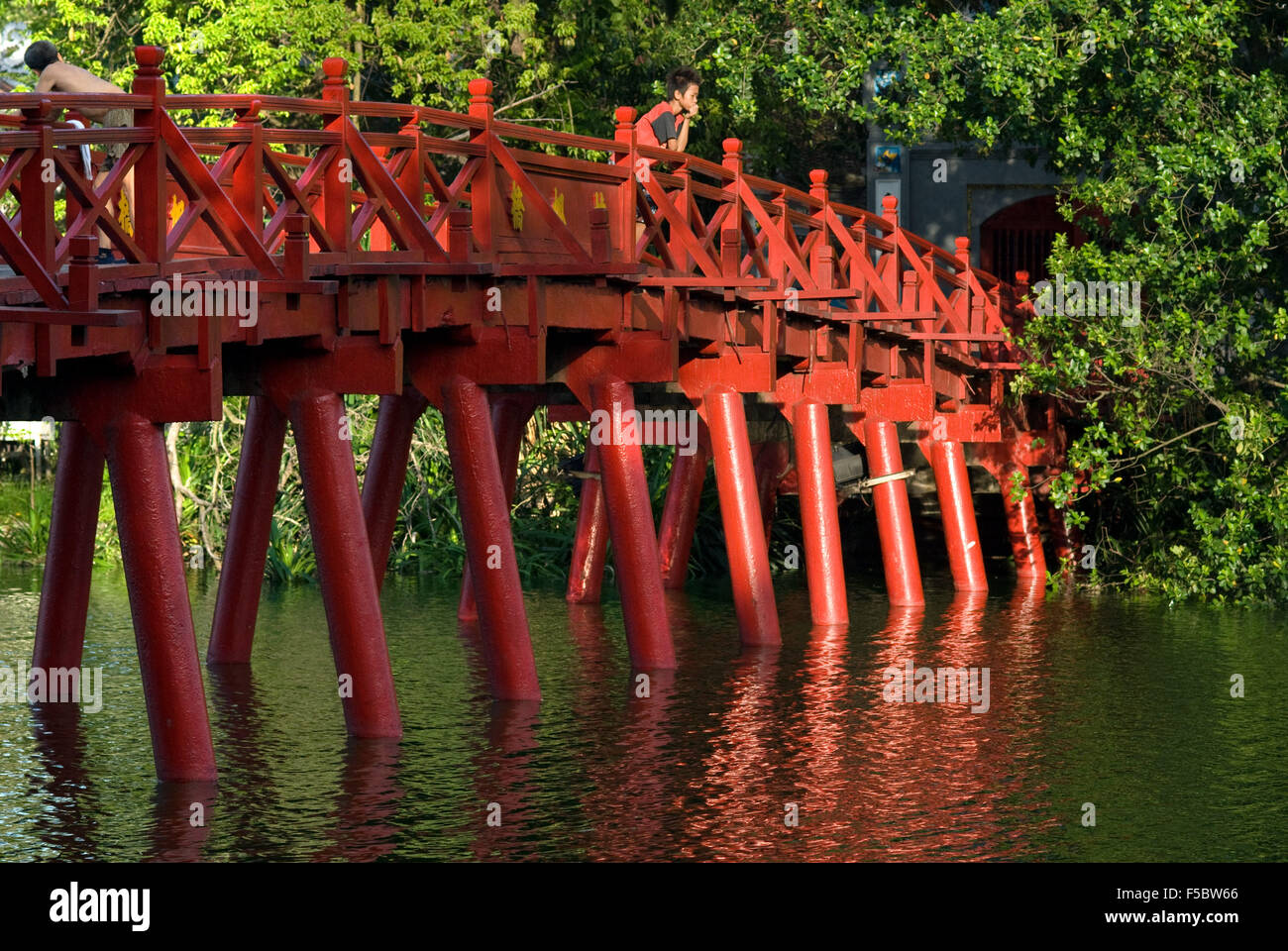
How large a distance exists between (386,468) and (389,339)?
4.08m

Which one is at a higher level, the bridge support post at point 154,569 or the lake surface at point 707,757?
the bridge support post at point 154,569

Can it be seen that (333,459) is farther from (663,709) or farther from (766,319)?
(766,319)

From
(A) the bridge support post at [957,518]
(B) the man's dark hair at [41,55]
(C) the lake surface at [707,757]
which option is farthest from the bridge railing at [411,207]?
(A) the bridge support post at [957,518]

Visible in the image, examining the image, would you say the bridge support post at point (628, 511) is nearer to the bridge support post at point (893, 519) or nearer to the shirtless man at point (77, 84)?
the shirtless man at point (77, 84)

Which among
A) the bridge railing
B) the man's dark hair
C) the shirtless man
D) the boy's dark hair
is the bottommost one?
the bridge railing

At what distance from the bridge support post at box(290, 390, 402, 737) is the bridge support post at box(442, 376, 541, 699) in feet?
4.48

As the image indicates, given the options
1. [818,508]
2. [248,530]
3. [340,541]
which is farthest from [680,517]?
[340,541]

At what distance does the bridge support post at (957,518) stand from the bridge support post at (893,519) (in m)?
2.02

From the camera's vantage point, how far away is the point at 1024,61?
22.8 metres

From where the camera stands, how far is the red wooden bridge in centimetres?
1205

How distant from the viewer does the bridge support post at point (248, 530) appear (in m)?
17.5

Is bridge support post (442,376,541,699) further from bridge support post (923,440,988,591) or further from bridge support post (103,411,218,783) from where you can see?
bridge support post (923,440,988,591)

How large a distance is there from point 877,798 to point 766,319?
22.6 ft

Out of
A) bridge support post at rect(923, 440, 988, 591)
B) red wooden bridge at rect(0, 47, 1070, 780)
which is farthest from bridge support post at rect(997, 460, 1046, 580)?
red wooden bridge at rect(0, 47, 1070, 780)
